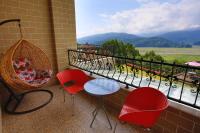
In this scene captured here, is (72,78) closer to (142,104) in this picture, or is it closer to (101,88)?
(101,88)

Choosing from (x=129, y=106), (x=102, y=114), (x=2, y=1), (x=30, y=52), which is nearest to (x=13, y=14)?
(x=2, y=1)

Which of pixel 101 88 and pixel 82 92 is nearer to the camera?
pixel 101 88

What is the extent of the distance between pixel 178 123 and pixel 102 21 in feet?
33.1

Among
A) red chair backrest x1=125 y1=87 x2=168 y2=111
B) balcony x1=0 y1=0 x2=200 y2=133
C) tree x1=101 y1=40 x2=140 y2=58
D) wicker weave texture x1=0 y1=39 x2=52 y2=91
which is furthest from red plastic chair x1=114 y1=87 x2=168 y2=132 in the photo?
wicker weave texture x1=0 y1=39 x2=52 y2=91

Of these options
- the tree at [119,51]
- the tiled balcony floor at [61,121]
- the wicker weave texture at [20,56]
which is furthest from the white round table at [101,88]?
the wicker weave texture at [20,56]

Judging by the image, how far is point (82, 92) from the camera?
3.15 metres

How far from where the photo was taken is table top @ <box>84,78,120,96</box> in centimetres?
183

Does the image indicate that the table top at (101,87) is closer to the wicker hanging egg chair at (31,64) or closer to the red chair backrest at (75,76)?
the red chair backrest at (75,76)

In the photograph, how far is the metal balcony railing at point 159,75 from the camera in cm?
165

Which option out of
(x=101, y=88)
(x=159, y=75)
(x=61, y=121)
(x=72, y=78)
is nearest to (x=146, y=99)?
(x=159, y=75)

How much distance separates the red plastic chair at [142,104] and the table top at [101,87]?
11.5 inches

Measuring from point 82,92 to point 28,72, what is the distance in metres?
1.23

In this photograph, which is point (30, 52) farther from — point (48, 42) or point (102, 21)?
point (102, 21)

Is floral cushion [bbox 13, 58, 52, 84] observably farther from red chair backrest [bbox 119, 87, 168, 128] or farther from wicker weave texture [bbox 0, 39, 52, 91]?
red chair backrest [bbox 119, 87, 168, 128]
